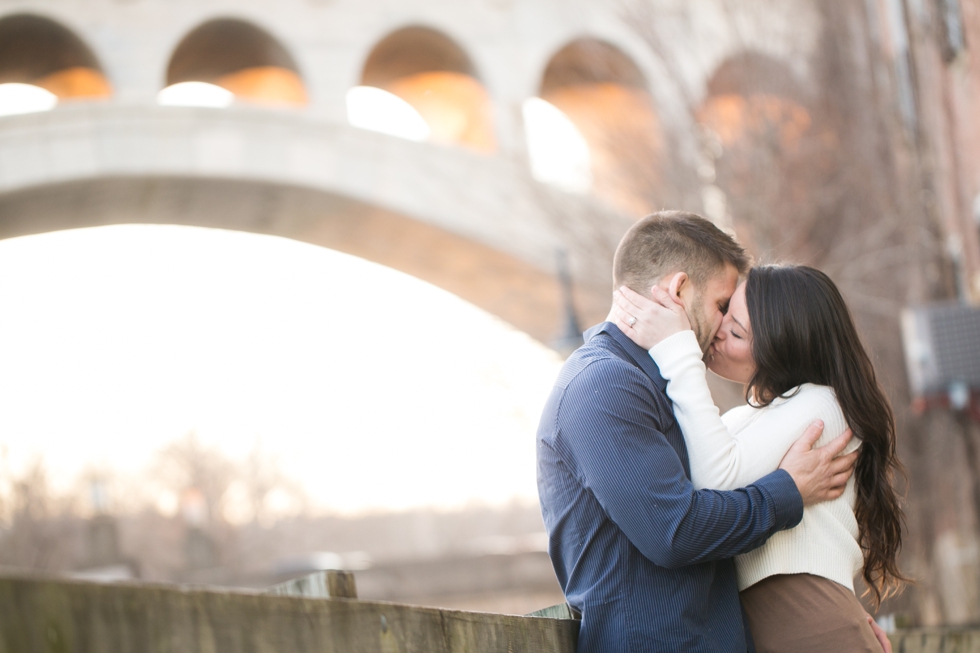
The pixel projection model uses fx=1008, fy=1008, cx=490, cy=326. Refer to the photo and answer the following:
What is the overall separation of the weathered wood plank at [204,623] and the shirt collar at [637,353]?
895mm

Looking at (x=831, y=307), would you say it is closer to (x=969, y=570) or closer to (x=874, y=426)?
(x=874, y=426)

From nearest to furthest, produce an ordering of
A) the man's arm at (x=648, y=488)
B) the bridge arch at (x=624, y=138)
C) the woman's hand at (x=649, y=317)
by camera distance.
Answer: the man's arm at (x=648, y=488) → the woman's hand at (x=649, y=317) → the bridge arch at (x=624, y=138)

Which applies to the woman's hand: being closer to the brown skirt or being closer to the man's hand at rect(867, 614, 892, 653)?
the brown skirt

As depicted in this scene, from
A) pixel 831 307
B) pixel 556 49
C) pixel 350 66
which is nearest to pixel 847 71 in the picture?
pixel 556 49

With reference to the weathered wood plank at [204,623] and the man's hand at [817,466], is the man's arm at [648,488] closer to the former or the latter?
the man's hand at [817,466]

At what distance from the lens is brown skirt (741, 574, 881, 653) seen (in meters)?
2.35

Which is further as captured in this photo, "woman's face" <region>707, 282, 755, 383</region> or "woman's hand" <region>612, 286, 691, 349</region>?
"woman's face" <region>707, 282, 755, 383</region>

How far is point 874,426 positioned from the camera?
259 cm

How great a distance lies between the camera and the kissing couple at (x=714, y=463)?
218 centimetres

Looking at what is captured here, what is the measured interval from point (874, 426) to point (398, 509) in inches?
2427

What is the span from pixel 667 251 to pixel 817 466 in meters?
0.65

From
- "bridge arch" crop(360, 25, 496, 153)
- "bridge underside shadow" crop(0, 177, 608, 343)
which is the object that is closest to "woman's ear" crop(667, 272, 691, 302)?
"bridge underside shadow" crop(0, 177, 608, 343)

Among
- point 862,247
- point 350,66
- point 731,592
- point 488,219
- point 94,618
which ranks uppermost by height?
point 350,66

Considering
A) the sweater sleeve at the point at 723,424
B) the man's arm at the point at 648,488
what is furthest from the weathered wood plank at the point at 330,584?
the sweater sleeve at the point at 723,424
